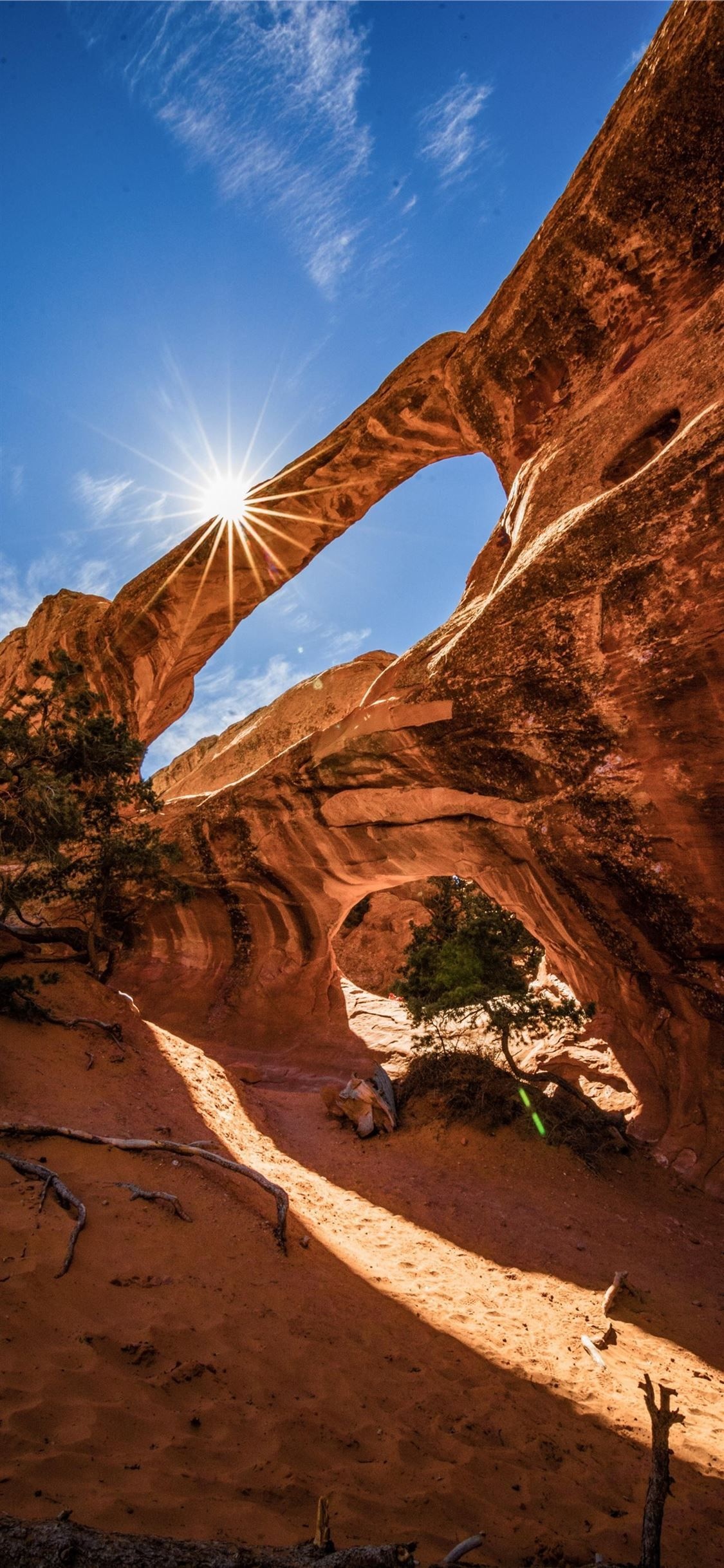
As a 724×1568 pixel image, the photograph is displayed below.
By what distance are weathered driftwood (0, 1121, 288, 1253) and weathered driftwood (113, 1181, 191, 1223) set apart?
2.30 feet

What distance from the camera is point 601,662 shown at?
7082 mm

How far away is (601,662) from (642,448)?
2.95 meters

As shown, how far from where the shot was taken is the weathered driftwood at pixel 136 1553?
1610 mm

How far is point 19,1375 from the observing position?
2.85 m

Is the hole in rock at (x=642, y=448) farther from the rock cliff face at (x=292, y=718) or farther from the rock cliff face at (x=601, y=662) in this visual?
the rock cliff face at (x=292, y=718)

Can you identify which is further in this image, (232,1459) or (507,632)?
(507,632)

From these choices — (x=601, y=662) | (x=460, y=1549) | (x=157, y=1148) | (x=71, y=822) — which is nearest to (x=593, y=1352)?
(x=460, y=1549)

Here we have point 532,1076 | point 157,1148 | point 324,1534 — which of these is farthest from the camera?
point 532,1076

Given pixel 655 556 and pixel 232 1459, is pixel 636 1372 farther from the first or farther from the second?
pixel 655 556

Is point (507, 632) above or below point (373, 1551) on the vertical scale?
above

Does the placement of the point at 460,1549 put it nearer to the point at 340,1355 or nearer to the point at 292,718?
the point at 340,1355

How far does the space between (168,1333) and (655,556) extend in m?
7.35

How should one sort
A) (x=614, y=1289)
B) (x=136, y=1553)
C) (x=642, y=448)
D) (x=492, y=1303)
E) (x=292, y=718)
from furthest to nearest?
(x=292, y=718) → (x=642, y=448) → (x=614, y=1289) → (x=492, y=1303) → (x=136, y=1553)

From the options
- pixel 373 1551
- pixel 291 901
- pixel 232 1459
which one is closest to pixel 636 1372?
pixel 232 1459
